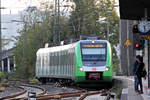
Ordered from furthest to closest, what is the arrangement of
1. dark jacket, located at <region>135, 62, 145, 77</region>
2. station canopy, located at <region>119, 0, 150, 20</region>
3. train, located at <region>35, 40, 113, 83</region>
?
train, located at <region>35, 40, 113, 83</region> < dark jacket, located at <region>135, 62, 145, 77</region> < station canopy, located at <region>119, 0, 150, 20</region>

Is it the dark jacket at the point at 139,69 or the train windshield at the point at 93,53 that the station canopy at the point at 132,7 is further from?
the train windshield at the point at 93,53

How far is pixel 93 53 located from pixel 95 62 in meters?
0.68

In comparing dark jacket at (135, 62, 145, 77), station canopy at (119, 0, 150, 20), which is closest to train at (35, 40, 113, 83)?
station canopy at (119, 0, 150, 20)

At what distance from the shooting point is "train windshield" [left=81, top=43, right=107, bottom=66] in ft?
101

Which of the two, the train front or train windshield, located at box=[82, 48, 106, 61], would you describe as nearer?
the train front

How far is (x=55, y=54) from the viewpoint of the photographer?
38.4 metres

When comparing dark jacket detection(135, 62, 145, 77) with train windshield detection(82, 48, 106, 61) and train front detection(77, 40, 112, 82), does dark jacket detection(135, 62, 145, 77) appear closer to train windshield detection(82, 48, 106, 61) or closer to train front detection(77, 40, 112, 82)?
train front detection(77, 40, 112, 82)

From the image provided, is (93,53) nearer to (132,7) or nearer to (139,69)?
(132,7)

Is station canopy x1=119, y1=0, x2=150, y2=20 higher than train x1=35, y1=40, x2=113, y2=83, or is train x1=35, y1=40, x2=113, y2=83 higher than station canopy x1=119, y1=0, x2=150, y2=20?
station canopy x1=119, y1=0, x2=150, y2=20

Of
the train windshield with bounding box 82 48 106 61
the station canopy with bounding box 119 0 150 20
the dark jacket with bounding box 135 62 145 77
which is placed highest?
the station canopy with bounding box 119 0 150 20

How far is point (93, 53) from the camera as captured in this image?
1227 inches

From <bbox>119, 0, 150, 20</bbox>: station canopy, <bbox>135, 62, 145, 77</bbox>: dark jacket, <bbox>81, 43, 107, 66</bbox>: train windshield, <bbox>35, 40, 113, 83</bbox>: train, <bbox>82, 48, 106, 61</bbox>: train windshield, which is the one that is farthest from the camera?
<bbox>82, 48, 106, 61</bbox>: train windshield

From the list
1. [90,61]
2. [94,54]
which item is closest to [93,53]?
[94,54]

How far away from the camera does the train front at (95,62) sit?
3052 centimetres
